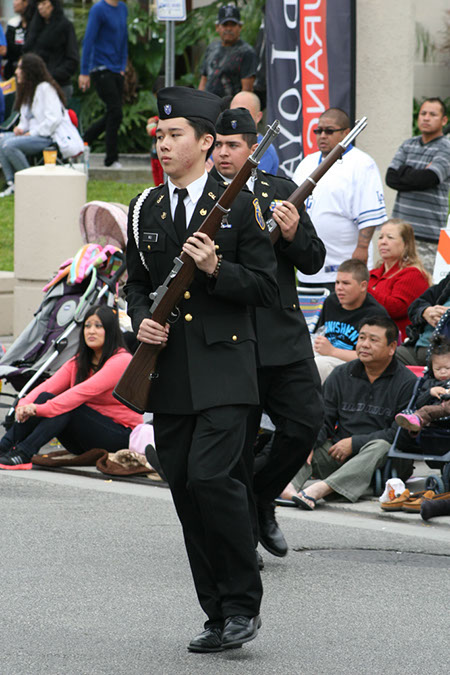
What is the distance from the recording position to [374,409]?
8.34 meters

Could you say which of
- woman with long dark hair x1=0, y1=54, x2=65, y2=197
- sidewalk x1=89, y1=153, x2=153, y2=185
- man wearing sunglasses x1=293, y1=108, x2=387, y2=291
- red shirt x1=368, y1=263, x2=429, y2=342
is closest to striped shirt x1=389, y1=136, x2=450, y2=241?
man wearing sunglasses x1=293, y1=108, x2=387, y2=291

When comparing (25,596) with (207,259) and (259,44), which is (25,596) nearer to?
(207,259)

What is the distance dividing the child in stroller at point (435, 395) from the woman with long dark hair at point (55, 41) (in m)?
11.1

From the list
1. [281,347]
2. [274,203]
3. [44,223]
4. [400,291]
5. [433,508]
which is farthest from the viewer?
[44,223]

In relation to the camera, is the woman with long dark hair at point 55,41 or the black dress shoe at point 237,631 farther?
the woman with long dark hair at point 55,41

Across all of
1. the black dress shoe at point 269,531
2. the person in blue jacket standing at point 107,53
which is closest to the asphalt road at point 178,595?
the black dress shoe at point 269,531

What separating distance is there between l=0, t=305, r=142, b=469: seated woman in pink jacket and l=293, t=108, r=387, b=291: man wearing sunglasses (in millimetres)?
1663

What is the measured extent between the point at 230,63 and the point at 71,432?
6902 mm

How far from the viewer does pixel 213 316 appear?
4922 millimetres

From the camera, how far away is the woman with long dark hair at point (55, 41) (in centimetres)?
1806

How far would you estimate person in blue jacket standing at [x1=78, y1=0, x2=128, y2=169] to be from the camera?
17281 mm

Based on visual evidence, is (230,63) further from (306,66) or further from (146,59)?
(146,59)

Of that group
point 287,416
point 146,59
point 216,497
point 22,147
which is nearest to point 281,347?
point 287,416

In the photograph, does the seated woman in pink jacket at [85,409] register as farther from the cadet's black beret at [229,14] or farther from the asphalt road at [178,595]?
the cadet's black beret at [229,14]
